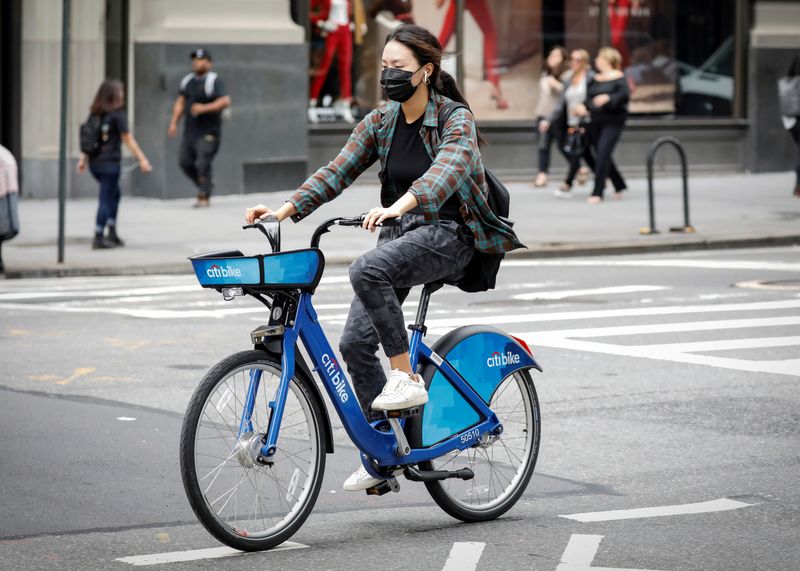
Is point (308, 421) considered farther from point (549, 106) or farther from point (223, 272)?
point (549, 106)

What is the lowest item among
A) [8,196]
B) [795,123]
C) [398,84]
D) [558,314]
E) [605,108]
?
[558,314]

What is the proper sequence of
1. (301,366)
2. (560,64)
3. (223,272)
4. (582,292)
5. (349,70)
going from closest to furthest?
(223,272)
(301,366)
(582,292)
(560,64)
(349,70)

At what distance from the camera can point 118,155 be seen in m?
16.3

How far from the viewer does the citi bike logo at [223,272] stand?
5207mm

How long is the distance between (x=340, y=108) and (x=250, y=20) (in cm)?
203

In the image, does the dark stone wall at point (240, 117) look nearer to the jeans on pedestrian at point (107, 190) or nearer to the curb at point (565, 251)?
the jeans on pedestrian at point (107, 190)

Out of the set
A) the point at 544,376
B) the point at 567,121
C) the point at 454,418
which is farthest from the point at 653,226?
the point at 454,418

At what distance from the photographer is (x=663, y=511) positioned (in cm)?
617

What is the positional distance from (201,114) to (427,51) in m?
14.1

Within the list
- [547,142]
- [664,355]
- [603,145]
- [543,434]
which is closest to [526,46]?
[547,142]

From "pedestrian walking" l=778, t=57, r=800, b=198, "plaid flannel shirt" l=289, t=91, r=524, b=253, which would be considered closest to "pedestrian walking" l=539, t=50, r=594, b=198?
"pedestrian walking" l=778, t=57, r=800, b=198

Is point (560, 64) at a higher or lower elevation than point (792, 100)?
higher

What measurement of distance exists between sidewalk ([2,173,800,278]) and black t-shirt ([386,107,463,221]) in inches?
369

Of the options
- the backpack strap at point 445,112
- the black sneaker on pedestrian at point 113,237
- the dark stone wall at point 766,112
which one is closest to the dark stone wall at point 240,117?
the black sneaker on pedestrian at point 113,237
